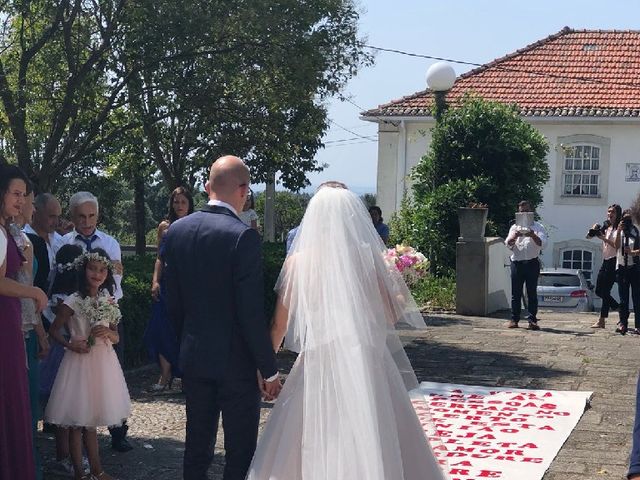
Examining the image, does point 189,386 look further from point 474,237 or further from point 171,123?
point 474,237

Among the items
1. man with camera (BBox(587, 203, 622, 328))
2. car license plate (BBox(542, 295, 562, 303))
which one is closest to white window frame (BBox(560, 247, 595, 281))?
car license plate (BBox(542, 295, 562, 303))

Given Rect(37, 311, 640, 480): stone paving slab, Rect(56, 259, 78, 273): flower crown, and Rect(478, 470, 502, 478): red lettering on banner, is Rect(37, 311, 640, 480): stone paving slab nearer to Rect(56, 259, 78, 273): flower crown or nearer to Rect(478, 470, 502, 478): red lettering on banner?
Rect(478, 470, 502, 478): red lettering on banner

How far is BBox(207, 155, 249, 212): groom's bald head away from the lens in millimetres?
5984

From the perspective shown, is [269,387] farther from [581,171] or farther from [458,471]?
[581,171]

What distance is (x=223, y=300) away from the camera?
583 centimetres

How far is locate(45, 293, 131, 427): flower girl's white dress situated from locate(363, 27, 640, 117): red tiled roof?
27535 millimetres

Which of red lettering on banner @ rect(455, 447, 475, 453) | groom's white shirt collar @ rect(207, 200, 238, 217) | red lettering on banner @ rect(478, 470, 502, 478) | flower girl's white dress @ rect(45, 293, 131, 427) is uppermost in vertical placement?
groom's white shirt collar @ rect(207, 200, 238, 217)

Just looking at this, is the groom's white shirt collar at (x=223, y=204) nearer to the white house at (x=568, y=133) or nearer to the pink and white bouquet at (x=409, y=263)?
the pink and white bouquet at (x=409, y=263)

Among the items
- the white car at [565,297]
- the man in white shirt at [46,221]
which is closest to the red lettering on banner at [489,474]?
the man in white shirt at [46,221]

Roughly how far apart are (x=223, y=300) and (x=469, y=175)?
59.9 feet

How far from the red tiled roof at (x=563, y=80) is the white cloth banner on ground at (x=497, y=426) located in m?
23.6

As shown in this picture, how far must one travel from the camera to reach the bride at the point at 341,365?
5.67 metres

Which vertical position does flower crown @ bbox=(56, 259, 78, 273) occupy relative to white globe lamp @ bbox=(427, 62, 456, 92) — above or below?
below

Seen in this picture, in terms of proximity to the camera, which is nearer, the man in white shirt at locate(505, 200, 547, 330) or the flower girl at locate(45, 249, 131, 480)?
the flower girl at locate(45, 249, 131, 480)
